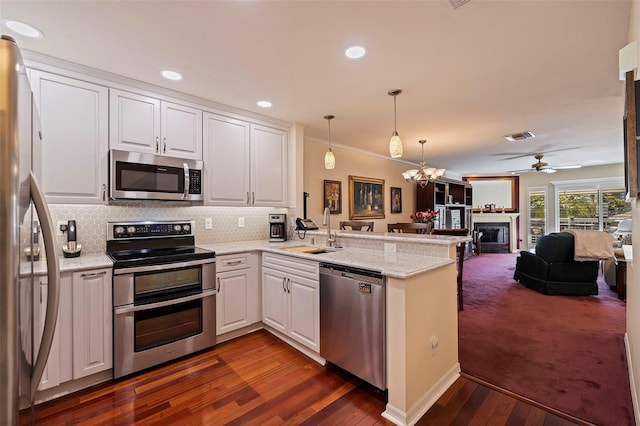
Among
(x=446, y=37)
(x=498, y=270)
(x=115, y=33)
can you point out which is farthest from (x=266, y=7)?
(x=498, y=270)

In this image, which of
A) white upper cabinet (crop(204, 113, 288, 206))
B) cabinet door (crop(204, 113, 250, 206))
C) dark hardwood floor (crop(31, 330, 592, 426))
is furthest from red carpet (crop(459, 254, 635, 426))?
cabinet door (crop(204, 113, 250, 206))

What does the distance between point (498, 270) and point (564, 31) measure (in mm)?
5458

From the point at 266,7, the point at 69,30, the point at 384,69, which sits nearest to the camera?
the point at 266,7

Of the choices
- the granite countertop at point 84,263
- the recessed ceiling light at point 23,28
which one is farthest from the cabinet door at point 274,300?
the recessed ceiling light at point 23,28

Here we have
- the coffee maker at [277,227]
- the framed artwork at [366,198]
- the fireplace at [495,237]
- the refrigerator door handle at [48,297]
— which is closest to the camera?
the refrigerator door handle at [48,297]

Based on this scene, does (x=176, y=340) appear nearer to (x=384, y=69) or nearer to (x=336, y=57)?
(x=336, y=57)

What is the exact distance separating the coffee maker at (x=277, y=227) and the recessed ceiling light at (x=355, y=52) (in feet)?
6.48

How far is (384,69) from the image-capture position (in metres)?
2.41

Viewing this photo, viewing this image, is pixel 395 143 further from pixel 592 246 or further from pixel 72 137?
pixel 592 246

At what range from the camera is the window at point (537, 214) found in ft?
28.2

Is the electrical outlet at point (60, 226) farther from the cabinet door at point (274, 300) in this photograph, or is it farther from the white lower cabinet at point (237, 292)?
the cabinet door at point (274, 300)

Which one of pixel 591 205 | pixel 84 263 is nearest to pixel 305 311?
pixel 84 263

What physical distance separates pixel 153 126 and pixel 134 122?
15cm

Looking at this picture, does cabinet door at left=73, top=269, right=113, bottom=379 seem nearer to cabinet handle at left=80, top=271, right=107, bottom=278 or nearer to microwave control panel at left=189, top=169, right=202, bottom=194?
cabinet handle at left=80, top=271, right=107, bottom=278
